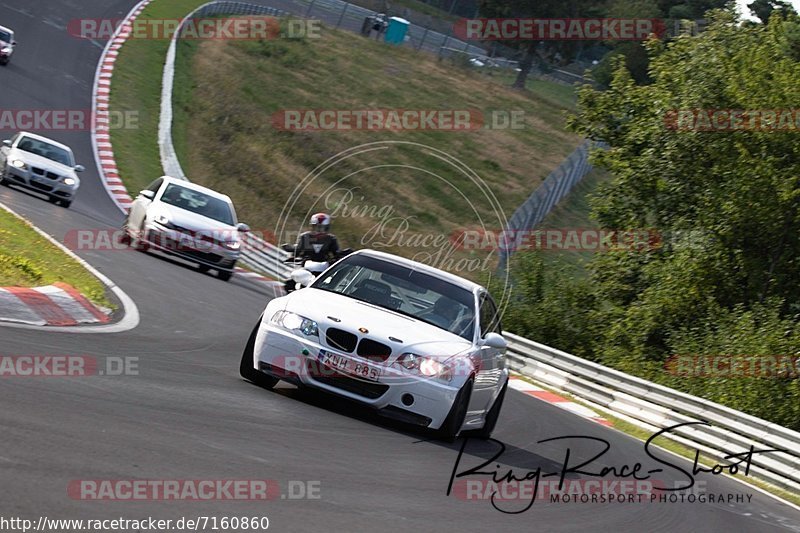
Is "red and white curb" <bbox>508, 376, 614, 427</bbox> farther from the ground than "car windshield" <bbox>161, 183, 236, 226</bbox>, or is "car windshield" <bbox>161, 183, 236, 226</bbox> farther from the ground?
"car windshield" <bbox>161, 183, 236, 226</bbox>

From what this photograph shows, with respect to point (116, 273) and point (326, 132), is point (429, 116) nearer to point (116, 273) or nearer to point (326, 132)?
point (326, 132)

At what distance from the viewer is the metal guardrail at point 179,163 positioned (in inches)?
1091

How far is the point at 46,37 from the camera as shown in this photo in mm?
46688

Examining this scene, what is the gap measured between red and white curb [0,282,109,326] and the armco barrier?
25.1ft

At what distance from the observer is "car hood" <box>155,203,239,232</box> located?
20688 mm

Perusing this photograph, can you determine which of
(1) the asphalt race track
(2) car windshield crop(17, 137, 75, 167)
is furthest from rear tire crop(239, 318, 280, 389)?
(2) car windshield crop(17, 137, 75, 167)

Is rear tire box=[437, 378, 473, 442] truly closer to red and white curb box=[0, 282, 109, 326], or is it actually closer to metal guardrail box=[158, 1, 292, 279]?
red and white curb box=[0, 282, 109, 326]

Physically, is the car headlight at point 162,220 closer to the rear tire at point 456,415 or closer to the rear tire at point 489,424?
the rear tire at point 489,424

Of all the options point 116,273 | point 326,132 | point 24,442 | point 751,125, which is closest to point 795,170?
point 751,125

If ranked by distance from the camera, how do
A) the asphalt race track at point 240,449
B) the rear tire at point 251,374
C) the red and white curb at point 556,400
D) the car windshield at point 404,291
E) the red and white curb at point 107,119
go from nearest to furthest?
the asphalt race track at point 240,449
the rear tire at point 251,374
the car windshield at point 404,291
the red and white curb at point 556,400
the red and white curb at point 107,119

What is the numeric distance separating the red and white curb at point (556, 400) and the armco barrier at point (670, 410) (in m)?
0.46

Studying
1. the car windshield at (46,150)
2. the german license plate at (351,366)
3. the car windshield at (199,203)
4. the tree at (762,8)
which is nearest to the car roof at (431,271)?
the german license plate at (351,366)

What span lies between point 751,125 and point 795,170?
5.13 ft

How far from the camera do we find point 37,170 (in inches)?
972
